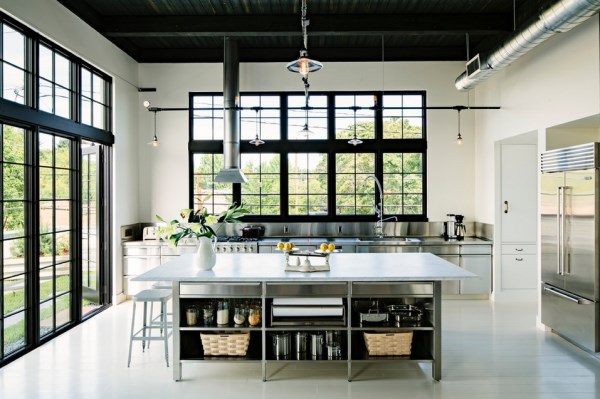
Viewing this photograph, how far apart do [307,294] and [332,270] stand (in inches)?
12.3

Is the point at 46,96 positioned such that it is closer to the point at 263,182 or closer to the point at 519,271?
the point at 263,182

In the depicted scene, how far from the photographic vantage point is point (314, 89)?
23.4 ft

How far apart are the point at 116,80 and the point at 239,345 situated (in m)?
4.59

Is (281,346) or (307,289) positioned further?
(281,346)

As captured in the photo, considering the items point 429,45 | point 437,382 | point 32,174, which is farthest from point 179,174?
point 437,382

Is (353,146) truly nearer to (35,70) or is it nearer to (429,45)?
(429,45)

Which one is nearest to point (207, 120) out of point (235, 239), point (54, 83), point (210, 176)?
point (210, 176)

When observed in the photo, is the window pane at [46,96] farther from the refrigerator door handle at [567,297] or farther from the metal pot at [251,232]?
the refrigerator door handle at [567,297]

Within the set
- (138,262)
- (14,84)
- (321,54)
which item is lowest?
(138,262)

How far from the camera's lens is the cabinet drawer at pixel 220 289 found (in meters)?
3.62

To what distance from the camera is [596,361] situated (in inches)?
161

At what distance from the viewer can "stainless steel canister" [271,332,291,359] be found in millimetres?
3771

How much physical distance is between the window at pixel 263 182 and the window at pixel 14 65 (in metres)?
3.47

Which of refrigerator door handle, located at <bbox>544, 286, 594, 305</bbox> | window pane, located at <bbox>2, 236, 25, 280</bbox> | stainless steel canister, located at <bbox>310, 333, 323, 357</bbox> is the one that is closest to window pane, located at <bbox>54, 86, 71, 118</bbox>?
window pane, located at <bbox>2, 236, 25, 280</bbox>
